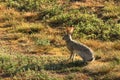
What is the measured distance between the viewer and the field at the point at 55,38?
9.95 m

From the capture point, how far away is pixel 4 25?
14812 millimetres

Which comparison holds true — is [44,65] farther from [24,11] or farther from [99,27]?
[24,11]

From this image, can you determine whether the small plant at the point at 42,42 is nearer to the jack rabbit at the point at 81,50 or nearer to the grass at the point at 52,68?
the grass at the point at 52,68

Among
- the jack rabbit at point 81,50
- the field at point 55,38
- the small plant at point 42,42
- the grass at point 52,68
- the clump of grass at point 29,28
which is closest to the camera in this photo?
the grass at point 52,68

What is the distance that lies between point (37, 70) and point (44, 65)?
32 centimetres

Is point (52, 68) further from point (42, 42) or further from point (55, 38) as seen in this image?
point (55, 38)

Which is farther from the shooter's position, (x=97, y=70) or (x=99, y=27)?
(x=99, y=27)

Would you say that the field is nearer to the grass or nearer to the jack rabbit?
the grass

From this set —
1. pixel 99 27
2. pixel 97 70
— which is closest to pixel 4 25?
pixel 99 27

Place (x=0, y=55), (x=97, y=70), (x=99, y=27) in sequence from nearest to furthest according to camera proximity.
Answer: (x=97, y=70) < (x=0, y=55) < (x=99, y=27)

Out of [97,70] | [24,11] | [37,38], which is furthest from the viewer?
[24,11]

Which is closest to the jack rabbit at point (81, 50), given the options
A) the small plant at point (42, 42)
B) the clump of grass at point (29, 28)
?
the small plant at point (42, 42)

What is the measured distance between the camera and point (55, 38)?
518 inches

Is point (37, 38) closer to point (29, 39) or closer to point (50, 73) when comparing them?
point (29, 39)
